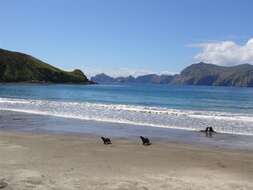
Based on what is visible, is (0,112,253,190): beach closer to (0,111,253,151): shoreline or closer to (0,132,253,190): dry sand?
(0,132,253,190): dry sand

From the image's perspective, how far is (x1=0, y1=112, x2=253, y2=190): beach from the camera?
12250 mm

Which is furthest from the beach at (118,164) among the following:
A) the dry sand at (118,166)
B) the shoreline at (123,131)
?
the shoreline at (123,131)

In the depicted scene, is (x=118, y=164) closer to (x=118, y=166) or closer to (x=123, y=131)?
(x=118, y=166)

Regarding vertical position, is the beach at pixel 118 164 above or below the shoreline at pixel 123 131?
above

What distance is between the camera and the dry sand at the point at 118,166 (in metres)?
12.2

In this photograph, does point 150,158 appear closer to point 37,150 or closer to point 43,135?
point 37,150

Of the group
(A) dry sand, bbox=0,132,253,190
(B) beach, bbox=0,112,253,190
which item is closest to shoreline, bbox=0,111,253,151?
(B) beach, bbox=0,112,253,190

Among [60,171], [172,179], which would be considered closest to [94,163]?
[60,171]

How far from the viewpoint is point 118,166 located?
14969 millimetres

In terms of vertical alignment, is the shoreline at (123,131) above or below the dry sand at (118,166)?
below

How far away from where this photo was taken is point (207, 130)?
27.1 metres

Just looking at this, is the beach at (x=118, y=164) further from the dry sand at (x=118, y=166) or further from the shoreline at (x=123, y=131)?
the shoreline at (x=123, y=131)

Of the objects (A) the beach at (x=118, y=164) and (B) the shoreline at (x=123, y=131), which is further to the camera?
(B) the shoreline at (x=123, y=131)

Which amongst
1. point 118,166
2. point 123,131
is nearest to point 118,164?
point 118,166
